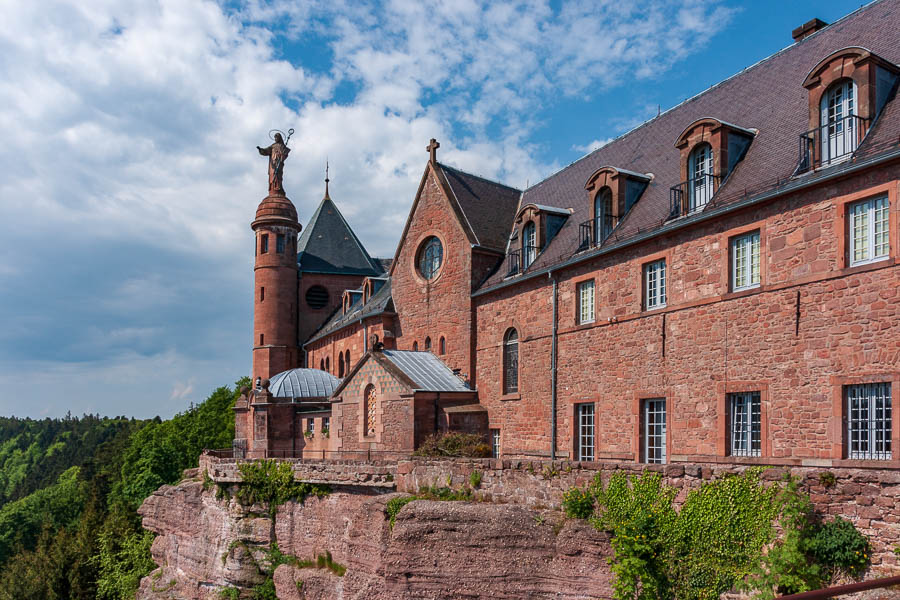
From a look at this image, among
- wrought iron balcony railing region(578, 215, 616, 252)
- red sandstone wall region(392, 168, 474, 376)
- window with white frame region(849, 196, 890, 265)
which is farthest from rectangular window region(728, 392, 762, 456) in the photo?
red sandstone wall region(392, 168, 474, 376)

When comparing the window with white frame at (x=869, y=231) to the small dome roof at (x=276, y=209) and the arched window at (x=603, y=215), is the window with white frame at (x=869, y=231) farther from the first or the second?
the small dome roof at (x=276, y=209)

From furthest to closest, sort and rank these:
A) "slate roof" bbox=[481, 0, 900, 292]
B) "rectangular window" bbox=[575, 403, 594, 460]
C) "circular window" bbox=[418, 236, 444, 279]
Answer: "circular window" bbox=[418, 236, 444, 279] → "rectangular window" bbox=[575, 403, 594, 460] → "slate roof" bbox=[481, 0, 900, 292]

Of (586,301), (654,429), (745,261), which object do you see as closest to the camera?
(745,261)

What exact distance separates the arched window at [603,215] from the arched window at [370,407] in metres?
10.2

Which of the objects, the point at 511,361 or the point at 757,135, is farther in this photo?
the point at 511,361

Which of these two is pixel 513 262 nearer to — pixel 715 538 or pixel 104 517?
pixel 715 538

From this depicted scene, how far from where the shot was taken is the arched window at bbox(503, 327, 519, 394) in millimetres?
25969

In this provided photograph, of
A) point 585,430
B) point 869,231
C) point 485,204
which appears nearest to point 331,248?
point 485,204

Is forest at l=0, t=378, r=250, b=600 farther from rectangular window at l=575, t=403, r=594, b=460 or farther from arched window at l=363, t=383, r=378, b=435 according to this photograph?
rectangular window at l=575, t=403, r=594, b=460

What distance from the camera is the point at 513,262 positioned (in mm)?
27000

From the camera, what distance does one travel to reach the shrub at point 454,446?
952 inches

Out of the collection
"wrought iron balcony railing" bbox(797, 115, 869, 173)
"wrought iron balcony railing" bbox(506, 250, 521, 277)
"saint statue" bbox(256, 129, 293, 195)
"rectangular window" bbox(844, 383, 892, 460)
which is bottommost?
"rectangular window" bbox(844, 383, 892, 460)

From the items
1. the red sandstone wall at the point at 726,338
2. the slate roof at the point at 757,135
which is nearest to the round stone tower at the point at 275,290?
the slate roof at the point at 757,135

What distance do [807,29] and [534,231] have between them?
9983 millimetres
